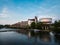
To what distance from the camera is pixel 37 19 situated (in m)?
82.0

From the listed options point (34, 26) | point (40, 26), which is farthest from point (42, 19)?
point (40, 26)

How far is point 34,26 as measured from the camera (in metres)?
62.8

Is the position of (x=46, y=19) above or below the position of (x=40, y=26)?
above

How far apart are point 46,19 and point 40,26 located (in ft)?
65.7

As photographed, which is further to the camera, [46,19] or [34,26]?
[46,19]

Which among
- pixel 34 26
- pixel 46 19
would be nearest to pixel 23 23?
pixel 46 19

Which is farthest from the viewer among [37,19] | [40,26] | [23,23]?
[23,23]

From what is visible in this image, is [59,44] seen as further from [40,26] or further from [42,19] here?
[42,19]

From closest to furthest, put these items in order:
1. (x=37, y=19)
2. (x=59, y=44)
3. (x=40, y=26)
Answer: (x=59, y=44) → (x=40, y=26) → (x=37, y=19)

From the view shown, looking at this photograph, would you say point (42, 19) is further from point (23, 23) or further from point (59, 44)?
point (59, 44)

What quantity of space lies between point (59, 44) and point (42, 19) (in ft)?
207

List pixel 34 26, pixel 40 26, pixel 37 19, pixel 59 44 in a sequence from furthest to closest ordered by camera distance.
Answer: pixel 37 19 → pixel 34 26 → pixel 40 26 → pixel 59 44

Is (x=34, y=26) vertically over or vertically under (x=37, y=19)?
under

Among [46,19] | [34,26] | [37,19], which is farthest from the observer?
[37,19]
